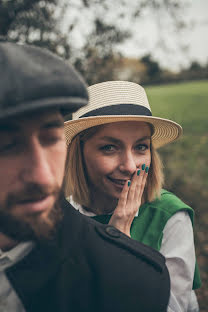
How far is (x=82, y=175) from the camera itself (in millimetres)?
2553

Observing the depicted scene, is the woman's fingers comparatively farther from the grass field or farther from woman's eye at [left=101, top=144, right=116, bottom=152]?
the grass field

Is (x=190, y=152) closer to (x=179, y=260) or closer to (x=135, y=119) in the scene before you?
(x=135, y=119)

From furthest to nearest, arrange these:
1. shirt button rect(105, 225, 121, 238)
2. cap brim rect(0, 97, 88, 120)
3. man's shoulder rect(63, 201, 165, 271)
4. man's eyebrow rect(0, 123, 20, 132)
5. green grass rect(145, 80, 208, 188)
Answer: green grass rect(145, 80, 208, 188) → shirt button rect(105, 225, 121, 238) → man's shoulder rect(63, 201, 165, 271) → man's eyebrow rect(0, 123, 20, 132) → cap brim rect(0, 97, 88, 120)

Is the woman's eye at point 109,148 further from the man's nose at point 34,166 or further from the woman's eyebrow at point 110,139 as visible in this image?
the man's nose at point 34,166

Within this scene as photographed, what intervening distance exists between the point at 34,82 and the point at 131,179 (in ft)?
4.37

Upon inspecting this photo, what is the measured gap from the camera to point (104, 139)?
2209 mm

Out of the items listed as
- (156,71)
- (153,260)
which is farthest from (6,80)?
(156,71)

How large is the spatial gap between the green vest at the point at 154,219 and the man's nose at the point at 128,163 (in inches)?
14.0

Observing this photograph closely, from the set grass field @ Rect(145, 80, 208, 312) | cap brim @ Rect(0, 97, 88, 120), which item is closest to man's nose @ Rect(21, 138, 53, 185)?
cap brim @ Rect(0, 97, 88, 120)

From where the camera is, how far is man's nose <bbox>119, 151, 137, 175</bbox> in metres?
2.11

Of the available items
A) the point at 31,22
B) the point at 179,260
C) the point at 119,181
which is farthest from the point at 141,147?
the point at 31,22

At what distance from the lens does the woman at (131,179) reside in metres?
2.04

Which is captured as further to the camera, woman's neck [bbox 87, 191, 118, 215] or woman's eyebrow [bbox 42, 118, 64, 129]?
woman's neck [bbox 87, 191, 118, 215]

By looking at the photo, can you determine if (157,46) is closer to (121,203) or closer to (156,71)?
(121,203)
